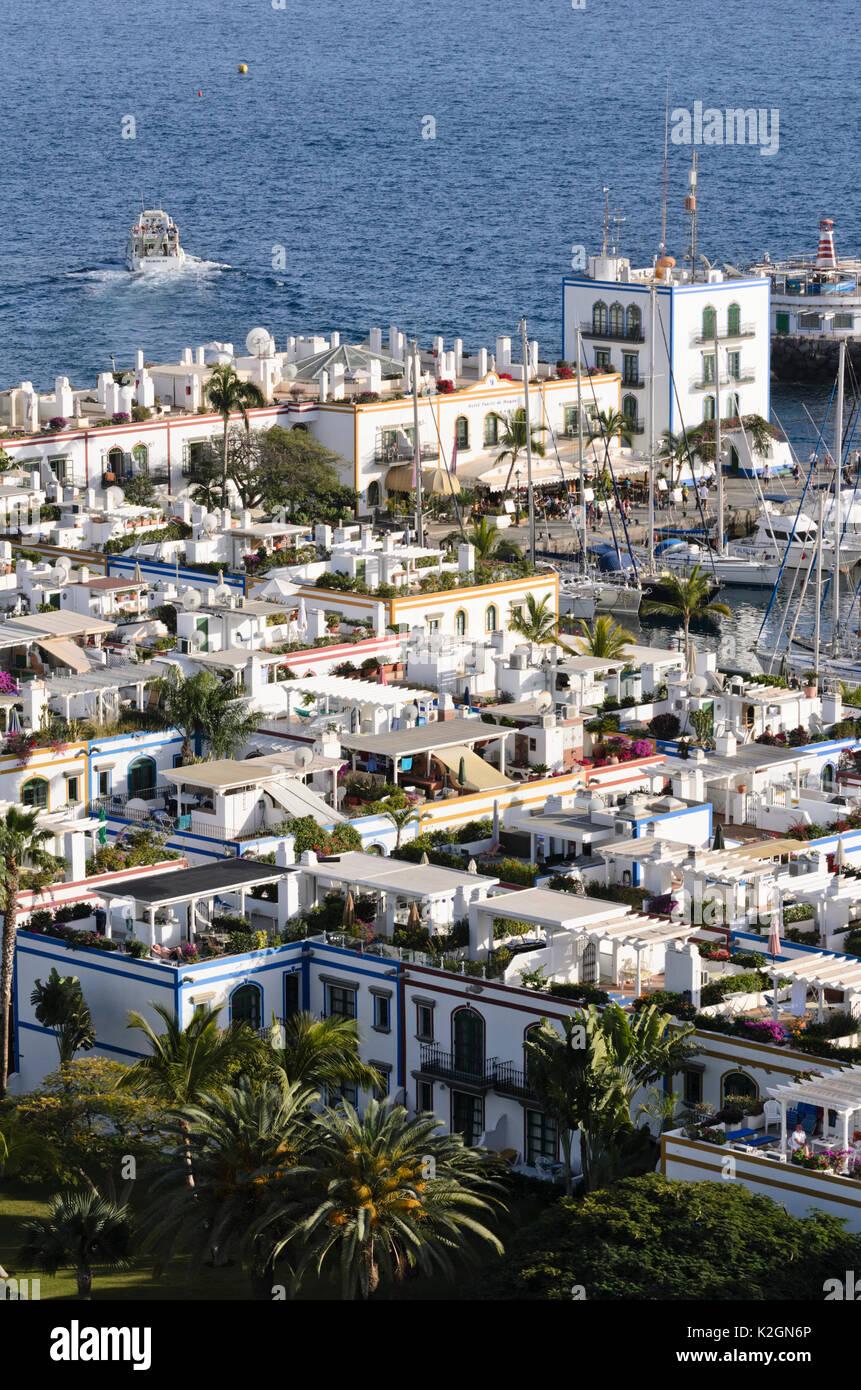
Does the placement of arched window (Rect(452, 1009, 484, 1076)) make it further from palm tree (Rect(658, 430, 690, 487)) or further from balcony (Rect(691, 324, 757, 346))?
balcony (Rect(691, 324, 757, 346))

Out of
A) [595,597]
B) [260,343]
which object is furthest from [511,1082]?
[260,343]

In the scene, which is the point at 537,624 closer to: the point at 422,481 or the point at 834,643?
the point at 834,643

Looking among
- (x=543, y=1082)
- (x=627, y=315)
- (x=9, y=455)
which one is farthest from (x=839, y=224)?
(x=543, y=1082)

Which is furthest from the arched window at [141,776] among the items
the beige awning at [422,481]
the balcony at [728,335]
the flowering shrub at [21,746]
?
the balcony at [728,335]

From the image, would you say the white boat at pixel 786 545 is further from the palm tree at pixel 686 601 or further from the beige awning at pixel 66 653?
the beige awning at pixel 66 653
